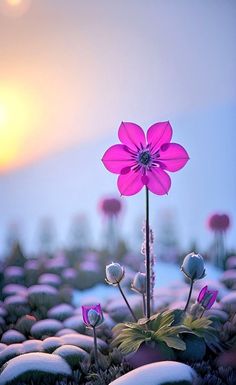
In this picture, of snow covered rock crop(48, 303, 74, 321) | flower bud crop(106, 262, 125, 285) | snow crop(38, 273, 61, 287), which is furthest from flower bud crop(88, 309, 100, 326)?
snow crop(38, 273, 61, 287)

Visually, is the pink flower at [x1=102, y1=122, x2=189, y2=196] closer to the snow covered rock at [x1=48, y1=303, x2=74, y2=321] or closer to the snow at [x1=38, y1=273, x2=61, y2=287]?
the snow covered rock at [x1=48, y1=303, x2=74, y2=321]

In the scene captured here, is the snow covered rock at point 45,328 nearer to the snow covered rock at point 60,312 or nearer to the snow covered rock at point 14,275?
the snow covered rock at point 60,312

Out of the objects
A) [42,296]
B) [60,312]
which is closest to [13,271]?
[42,296]

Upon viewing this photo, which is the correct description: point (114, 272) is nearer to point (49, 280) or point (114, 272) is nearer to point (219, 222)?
point (49, 280)

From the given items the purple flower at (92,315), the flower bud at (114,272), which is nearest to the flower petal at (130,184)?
the flower bud at (114,272)

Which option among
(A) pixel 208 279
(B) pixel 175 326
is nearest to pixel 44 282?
(A) pixel 208 279

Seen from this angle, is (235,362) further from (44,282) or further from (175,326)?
(44,282)
